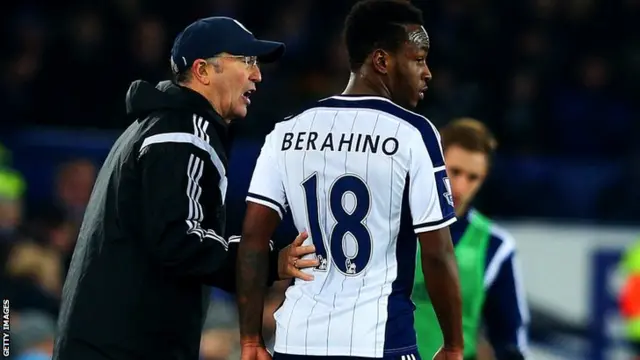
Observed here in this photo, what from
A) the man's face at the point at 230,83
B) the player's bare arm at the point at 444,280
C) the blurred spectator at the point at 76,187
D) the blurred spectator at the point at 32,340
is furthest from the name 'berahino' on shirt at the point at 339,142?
the blurred spectator at the point at 76,187

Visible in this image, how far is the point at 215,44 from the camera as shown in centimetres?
491

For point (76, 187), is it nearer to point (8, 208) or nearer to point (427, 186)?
point (8, 208)

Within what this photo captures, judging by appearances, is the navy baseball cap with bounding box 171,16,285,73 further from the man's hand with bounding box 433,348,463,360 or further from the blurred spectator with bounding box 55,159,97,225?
the blurred spectator with bounding box 55,159,97,225

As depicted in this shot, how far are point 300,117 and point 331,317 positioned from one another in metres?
0.64

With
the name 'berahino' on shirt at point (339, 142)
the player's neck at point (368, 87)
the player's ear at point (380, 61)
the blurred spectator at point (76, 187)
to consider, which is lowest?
the blurred spectator at point (76, 187)

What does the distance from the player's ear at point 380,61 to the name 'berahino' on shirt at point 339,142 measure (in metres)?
0.25

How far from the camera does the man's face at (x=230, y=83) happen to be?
16.1 ft

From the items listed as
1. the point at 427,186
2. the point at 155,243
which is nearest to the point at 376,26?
the point at 427,186

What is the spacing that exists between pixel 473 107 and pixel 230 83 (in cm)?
753

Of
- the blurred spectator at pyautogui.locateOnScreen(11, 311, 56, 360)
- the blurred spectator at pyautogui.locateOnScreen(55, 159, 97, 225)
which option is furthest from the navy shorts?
the blurred spectator at pyautogui.locateOnScreen(55, 159, 97, 225)

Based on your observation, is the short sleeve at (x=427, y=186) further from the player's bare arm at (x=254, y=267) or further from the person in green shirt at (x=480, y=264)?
the person in green shirt at (x=480, y=264)

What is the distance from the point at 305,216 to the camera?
445 cm

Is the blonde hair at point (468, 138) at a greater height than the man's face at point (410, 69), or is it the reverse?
the man's face at point (410, 69)

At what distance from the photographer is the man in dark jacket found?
4.55m
